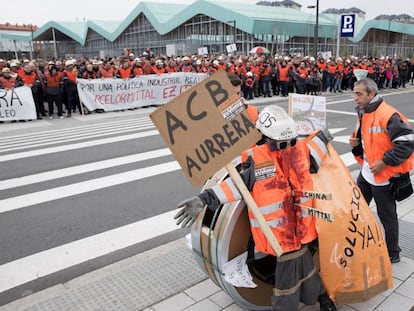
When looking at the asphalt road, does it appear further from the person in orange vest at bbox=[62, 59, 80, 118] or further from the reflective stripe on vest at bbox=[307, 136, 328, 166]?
the person in orange vest at bbox=[62, 59, 80, 118]

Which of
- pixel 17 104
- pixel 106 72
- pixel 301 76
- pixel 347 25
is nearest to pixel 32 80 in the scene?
pixel 17 104

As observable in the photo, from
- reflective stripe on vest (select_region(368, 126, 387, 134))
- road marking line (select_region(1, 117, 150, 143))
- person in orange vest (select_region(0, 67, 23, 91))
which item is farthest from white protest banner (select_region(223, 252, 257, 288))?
person in orange vest (select_region(0, 67, 23, 91))

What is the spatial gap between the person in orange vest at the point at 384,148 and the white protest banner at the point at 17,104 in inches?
490

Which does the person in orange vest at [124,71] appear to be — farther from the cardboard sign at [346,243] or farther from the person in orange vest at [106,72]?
the cardboard sign at [346,243]

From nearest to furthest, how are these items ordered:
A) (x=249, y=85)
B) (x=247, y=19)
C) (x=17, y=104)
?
1. (x=17, y=104)
2. (x=249, y=85)
3. (x=247, y=19)

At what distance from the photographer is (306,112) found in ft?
12.3

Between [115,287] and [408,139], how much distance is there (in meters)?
2.89

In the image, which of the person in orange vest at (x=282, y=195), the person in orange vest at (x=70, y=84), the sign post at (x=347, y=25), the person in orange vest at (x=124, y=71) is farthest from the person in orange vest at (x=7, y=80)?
the sign post at (x=347, y=25)

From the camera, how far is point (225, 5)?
51688mm

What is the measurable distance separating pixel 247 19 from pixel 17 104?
3730 cm

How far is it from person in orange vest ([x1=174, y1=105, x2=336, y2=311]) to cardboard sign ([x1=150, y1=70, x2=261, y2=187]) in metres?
0.21

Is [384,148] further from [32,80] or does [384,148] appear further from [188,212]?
[32,80]

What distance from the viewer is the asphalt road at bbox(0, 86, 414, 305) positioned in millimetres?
4348

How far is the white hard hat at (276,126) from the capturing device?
2617 mm
